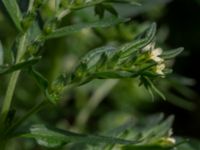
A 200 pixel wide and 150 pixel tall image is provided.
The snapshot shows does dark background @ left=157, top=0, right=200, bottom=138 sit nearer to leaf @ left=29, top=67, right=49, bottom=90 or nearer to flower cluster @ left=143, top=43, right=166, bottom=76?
flower cluster @ left=143, top=43, right=166, bottom=76

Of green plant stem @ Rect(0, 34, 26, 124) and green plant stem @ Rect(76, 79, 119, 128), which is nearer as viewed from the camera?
green plant stem @ Rect(0, 34, 26, 124)

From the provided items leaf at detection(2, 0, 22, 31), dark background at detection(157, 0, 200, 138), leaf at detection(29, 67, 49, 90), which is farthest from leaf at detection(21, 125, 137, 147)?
dark background at detection(157, 0, 200, 138)

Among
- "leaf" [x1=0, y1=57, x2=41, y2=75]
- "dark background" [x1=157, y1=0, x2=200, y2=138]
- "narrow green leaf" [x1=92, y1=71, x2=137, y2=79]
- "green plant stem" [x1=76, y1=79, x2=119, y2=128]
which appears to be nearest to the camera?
"leaf" [x1=0, y1=57, x2=41, y2=75]

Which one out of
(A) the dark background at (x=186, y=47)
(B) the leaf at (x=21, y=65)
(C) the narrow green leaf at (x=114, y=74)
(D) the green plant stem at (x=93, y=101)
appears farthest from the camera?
(A) the dark background at (x=186, y=47)

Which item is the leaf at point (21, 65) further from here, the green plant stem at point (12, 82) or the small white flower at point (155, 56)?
the small white flower at point (155, 56)

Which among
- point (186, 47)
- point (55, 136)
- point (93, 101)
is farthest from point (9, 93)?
point (186, 47)

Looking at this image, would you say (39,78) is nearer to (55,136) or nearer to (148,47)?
(55,136)

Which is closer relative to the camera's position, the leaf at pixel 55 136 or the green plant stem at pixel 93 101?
the leaf at pixel 55 136

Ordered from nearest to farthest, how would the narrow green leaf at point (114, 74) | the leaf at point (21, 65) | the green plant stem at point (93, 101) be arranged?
the leaf at point (21, 65)
the narrow green leaf at point (114, 74)
the green plant stem at point (93, 101)

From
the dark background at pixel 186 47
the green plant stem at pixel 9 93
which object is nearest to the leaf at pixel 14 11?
the green plant stem at pixel 9 93

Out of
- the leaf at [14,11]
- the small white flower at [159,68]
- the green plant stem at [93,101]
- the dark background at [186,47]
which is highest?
the leaf at [14,11]

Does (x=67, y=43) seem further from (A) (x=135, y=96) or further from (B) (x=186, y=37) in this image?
(B) (x=186, y=37)

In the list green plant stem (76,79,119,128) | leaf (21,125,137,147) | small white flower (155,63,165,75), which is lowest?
green plant stem (76,79,119,128)
